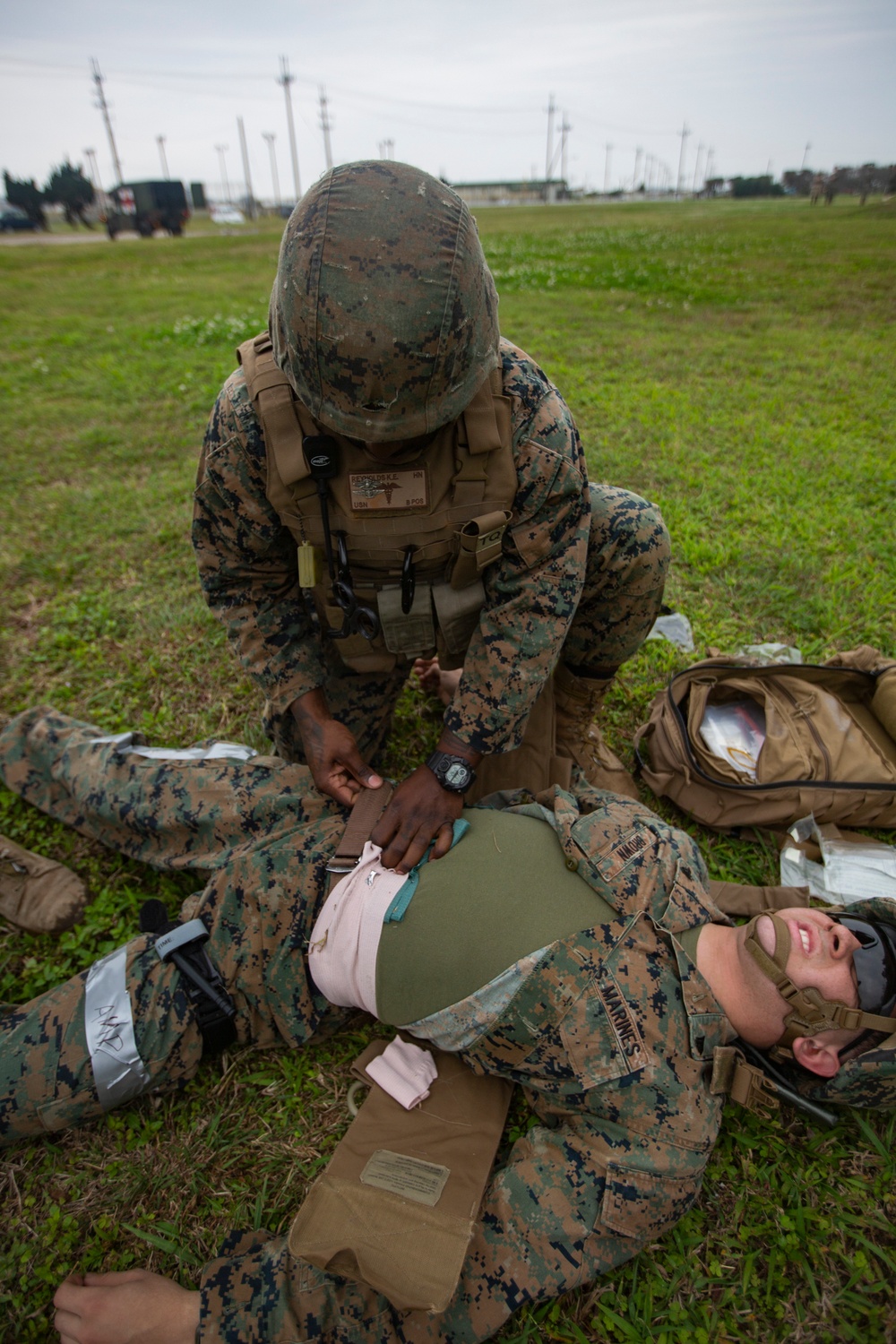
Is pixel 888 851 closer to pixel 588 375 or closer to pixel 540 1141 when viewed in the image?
pixel 540 1141

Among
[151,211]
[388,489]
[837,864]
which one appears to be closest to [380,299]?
[388,489]

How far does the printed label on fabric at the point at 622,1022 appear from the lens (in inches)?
64.9

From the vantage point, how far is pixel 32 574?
3941mm

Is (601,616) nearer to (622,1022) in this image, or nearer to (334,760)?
(334,760)

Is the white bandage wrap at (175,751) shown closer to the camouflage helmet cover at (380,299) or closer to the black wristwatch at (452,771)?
the black wristwatch at (452,771)

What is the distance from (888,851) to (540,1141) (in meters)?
1.52

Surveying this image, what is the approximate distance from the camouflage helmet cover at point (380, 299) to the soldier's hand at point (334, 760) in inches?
36.7

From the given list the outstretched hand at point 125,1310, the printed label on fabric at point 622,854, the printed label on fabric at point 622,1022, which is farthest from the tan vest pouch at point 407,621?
the outstretched hand at point 125,1310

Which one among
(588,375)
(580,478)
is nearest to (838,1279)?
(580,478)

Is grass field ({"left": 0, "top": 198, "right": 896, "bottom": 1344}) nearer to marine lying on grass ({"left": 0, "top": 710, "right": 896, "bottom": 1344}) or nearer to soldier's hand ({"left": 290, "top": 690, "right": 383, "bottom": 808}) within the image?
marine lying on grass ({"left": 0, "top": 710, "right": 896, "bottom": 1344})

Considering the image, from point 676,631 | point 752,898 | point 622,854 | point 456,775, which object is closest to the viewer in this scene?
point 622,854

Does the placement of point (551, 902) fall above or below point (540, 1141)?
above

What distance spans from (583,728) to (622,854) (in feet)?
3.05

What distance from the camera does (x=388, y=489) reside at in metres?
1.93
